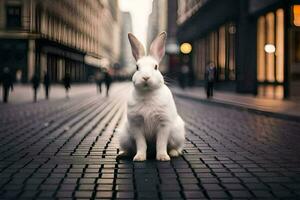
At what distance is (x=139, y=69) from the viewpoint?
18.6ft

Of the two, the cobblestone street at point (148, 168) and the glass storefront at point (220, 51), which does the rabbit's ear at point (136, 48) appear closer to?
the cobblestone street at point (148, 168)

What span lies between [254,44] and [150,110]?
21.3 meters

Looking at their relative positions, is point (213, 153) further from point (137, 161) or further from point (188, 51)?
point (188, 51)

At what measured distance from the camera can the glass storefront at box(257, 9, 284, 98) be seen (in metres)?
22.4

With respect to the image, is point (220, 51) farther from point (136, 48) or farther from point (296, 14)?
point (136, 48)

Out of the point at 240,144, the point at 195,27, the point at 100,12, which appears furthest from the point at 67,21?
the point at 240,144

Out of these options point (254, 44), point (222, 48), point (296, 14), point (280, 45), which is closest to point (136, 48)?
point (296, 14)

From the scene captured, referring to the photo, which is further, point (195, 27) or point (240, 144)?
point (195, 27)

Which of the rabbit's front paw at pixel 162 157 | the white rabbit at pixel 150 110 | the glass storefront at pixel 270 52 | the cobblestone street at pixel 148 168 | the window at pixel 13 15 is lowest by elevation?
the cobblestone street at pixel 148 168

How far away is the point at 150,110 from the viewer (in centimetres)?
582

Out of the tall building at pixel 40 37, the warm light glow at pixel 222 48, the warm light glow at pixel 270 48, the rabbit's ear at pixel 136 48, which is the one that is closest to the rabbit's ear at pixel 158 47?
the rabbit's ear at pixel 136 48

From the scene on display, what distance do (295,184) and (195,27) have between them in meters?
37.9

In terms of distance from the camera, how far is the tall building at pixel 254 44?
2123 cm

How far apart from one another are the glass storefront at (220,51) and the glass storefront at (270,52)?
4351 millimetres
